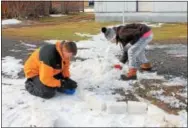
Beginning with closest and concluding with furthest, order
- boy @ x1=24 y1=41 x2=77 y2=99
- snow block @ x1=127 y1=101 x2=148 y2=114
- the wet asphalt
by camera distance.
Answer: snow block @ x1=127 y1=101 x2=148 y2=114
boy @ x1=24 y1=41 x2=77 y2=99
the wet asphalt

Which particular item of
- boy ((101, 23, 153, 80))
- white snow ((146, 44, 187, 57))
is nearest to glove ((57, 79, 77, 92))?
boy ((101, 23, 153, 80))

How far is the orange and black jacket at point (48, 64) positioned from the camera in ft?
19.0

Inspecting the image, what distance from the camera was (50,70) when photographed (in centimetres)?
580

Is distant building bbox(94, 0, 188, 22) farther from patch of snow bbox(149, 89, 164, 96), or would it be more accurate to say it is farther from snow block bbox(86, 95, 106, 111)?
snow block bbox(86, 95, 106, 111)

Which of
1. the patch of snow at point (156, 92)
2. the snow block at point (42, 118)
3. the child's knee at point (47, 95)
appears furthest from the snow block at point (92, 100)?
the patch of snow at point (156, 92)

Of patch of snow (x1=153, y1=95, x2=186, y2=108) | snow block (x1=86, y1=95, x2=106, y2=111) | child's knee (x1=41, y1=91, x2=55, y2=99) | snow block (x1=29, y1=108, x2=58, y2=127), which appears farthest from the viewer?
child's knee (x1=41, y1=91, x2=55, y2=99)

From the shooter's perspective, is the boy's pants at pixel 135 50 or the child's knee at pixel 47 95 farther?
the boy's pants at pixel 135 50

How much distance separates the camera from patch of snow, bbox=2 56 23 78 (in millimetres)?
7563

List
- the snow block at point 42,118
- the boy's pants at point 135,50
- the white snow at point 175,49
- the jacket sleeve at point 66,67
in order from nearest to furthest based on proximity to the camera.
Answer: the snow block at point 42,118
the jacket sleeve at point 66,67
the boy's pants at point 135,50
the white snow at point 175,49

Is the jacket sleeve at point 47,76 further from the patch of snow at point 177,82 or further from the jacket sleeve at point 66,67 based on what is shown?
the patch of snow at point 177,82

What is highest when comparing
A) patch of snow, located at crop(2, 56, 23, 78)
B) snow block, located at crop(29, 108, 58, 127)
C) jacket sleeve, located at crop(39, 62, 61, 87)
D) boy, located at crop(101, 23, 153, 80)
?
boy, located at crop(101, 23, 153, 80)

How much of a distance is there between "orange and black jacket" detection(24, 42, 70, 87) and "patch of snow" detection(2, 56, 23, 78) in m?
1.31

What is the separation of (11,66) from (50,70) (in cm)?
248

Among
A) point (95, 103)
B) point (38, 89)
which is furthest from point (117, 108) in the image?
point (38, 89)
